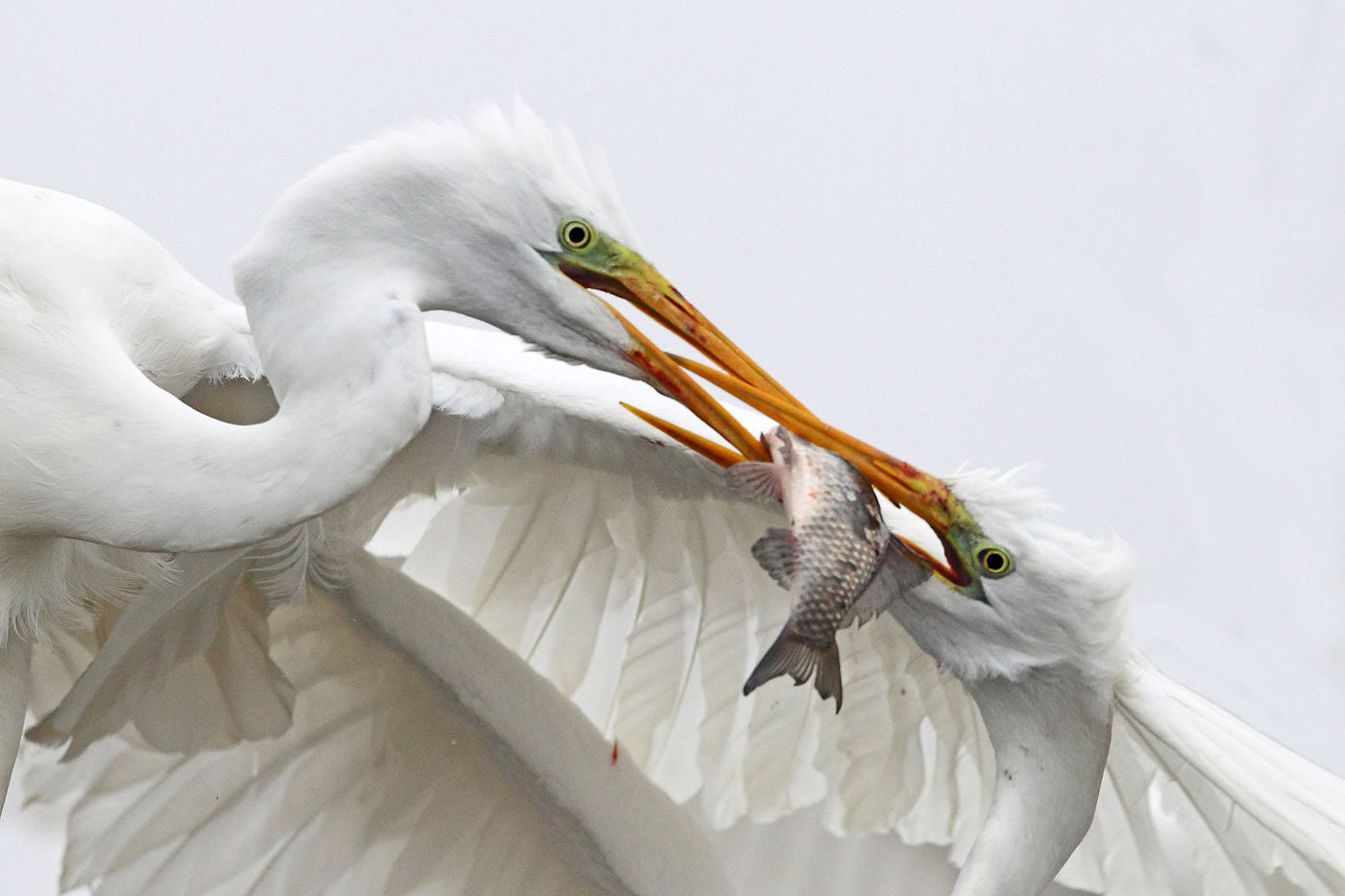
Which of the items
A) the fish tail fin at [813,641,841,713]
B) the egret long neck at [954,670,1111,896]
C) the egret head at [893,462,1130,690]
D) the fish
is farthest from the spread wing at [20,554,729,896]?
the fish tail fin at [813,641,841,713]

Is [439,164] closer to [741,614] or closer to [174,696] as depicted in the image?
[741,614]

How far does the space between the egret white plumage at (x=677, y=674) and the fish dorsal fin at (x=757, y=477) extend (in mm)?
77

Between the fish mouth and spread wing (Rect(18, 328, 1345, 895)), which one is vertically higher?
the fish mouth

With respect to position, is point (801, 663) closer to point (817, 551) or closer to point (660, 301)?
point (817, 551)

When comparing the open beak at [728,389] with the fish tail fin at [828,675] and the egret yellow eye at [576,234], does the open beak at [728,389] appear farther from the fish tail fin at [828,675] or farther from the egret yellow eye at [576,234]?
the fish tail fin at [828,675]

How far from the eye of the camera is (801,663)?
56.3 inches

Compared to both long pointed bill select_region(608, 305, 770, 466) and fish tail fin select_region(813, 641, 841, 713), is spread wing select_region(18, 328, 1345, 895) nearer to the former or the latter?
long pointed bill select_region(608, 305, 770, 466)

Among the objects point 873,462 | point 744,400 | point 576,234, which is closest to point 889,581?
point 873,462

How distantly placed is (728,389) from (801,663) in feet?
1.15

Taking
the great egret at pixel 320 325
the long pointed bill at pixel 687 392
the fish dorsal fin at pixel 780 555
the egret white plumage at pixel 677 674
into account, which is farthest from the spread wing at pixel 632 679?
the fish dorsal fin at pixel 780 555

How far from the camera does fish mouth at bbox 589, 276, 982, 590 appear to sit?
5.45 ft

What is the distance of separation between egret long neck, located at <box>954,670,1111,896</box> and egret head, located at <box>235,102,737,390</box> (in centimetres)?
58

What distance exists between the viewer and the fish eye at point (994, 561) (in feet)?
5.64

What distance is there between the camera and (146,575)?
1.97 meters
